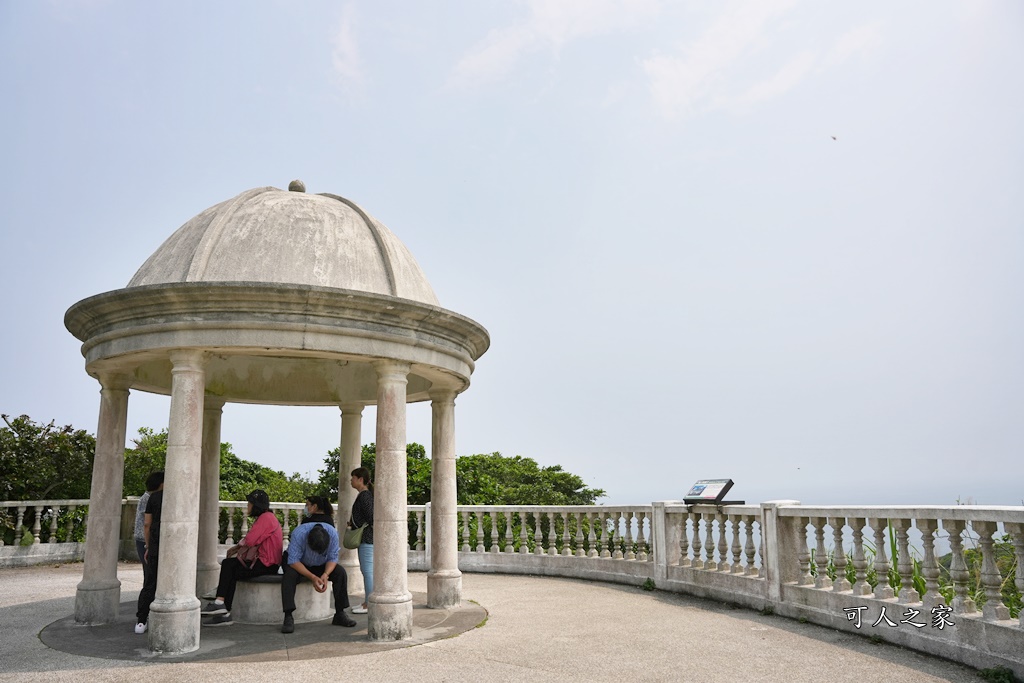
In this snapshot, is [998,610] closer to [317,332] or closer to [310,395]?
[317,332]

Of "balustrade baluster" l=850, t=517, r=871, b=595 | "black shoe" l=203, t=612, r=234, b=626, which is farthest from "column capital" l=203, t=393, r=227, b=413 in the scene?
"balustrade baluster" l=850, t=517, r=871, b=595

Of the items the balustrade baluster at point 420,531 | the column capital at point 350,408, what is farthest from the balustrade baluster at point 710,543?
the balustrade baluster at point 420,531

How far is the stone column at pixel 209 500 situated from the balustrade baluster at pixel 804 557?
888 cm

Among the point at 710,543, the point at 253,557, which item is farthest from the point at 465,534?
the point at 253,557

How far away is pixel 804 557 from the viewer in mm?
9547

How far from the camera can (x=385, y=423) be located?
9023 mm

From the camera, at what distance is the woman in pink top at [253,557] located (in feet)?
31.4

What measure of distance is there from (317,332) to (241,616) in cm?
412

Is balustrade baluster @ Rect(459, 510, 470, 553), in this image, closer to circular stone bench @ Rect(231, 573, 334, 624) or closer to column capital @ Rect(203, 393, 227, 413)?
column capital @ Rect(203, 393, 227, 413)

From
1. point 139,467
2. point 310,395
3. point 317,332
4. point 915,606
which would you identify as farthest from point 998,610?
point 139,467

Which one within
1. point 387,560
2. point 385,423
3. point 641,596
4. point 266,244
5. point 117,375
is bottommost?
point 641,596

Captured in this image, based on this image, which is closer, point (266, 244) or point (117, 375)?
point (266, 244)

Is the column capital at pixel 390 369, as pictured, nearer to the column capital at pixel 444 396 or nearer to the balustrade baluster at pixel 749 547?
the column capital at pixel 444 396

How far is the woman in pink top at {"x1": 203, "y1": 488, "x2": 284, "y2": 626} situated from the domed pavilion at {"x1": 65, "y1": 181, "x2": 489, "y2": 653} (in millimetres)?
428
